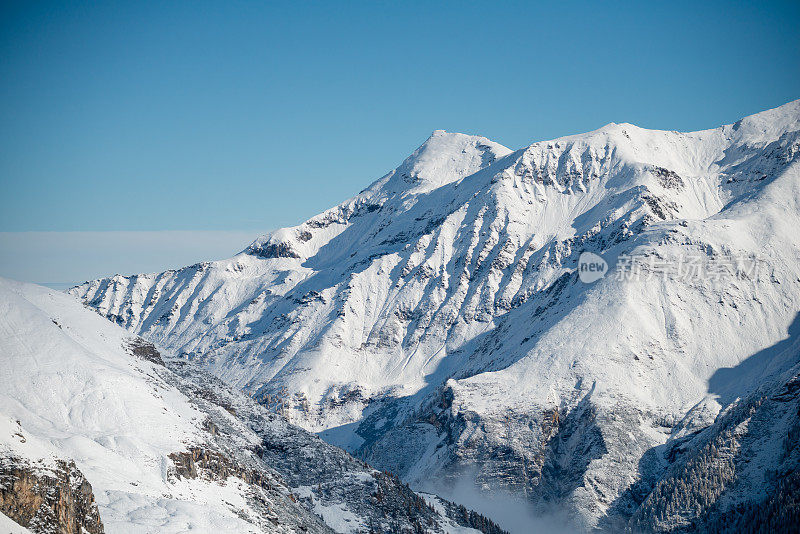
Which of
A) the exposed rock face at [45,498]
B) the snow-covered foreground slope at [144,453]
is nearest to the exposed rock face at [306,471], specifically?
the snow-covered foreground slope at [144,453]

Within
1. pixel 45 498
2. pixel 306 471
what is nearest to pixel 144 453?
pixel 45 498

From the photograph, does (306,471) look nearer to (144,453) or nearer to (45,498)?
(144,453)

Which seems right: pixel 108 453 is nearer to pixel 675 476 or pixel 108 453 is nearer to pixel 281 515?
pixel 281 515

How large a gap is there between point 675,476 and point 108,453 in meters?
139

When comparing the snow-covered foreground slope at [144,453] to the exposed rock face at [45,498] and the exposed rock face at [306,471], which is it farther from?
the exposed rock face at [306,471]

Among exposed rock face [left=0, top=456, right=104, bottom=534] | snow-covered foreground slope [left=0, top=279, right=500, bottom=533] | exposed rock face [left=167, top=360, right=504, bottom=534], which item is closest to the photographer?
exposed rock face [left=0, top=456, right=104, bottom=534]

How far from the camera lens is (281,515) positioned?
345 feet

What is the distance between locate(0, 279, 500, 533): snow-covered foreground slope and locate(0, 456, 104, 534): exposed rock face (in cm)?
9

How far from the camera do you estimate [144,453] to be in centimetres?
9675

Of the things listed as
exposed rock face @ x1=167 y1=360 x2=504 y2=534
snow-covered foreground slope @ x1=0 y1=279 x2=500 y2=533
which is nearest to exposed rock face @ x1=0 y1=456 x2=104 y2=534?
snow-covered foreground slope @ x1=0 y1=279 x2=500 y2=533

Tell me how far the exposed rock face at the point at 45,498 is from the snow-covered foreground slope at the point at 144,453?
0.09m

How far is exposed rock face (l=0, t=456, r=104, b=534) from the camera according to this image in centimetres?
6406

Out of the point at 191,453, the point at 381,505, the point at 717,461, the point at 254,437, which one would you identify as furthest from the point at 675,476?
the point at 191,453

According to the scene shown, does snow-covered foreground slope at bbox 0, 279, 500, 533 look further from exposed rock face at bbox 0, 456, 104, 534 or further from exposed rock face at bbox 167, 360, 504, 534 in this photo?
exposed rock face at bbox 167, 360, 504, 534
